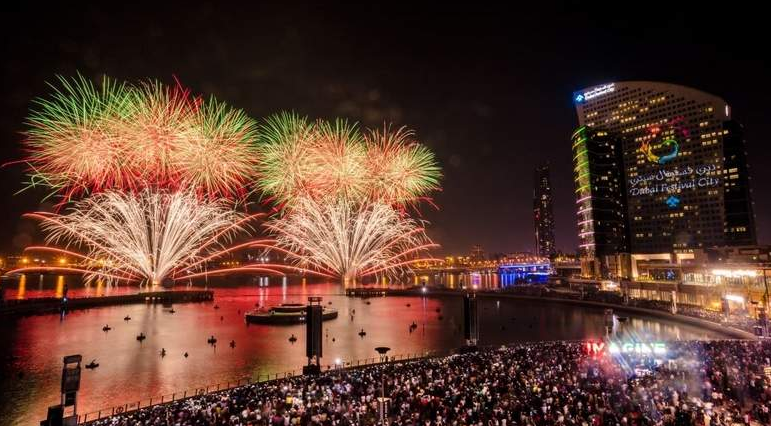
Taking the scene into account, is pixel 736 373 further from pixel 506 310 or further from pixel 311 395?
pixel 506 310

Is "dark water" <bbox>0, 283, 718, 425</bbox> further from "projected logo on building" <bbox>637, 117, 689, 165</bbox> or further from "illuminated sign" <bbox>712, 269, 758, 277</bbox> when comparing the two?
"projected logo on building" <bbox>637, 117, 689, 165</bbox>

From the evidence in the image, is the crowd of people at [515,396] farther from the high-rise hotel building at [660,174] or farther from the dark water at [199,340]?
the high-rise hotel building at [660,174]

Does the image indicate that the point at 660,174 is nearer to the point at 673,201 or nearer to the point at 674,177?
the point at 674,177

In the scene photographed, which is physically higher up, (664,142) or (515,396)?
(664,142)

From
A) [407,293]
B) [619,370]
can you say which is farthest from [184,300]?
[619,370]

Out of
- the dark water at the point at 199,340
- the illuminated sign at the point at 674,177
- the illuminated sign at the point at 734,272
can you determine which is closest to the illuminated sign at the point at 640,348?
the dark water at the point at 199,340

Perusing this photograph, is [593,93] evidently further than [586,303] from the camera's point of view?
Yes

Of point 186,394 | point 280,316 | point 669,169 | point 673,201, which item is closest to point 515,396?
point 186,394
